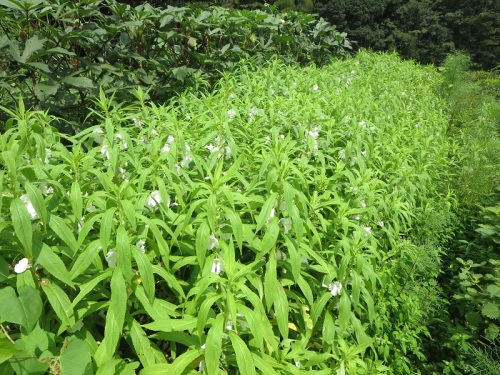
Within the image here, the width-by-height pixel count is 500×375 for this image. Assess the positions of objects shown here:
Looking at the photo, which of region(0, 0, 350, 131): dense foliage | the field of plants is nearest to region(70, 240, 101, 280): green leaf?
the field of plants

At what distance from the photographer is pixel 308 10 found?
2311 cm

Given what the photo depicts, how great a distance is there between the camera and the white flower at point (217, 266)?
126 centimetres

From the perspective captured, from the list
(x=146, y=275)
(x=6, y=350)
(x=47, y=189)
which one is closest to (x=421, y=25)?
(x=47, y=189)

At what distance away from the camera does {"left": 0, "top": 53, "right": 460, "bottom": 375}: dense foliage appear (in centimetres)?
107

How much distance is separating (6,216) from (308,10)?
25.2 meters

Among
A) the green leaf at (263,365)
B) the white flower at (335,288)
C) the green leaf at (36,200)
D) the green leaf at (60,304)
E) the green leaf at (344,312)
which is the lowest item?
the green leaf at (344,312)

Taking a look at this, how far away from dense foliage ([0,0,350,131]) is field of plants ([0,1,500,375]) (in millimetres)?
70

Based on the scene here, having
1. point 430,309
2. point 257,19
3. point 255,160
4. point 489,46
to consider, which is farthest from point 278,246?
point 489,46

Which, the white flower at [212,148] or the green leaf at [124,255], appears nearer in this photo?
the green leaf at [124,255]

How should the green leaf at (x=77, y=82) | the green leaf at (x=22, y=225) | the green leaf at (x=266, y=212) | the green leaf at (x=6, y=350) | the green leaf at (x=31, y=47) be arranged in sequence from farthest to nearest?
1. the green leaf at (x=77, y=82)
2. the green leaf at (x=31, y=47)
3. the green leaf at (x=266, y=212)
4. the green leaf at (x=22, y=225)
5. the green leaf at (x=6, y=350)

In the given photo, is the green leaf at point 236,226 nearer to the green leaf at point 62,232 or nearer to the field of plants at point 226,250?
the field of plants at point 226,250

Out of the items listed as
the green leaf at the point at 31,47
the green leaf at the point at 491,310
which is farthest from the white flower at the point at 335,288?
the green leaf at the point at 31,47

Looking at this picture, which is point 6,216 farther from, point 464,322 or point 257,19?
point 257,19

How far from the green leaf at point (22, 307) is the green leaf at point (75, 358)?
12 cm
